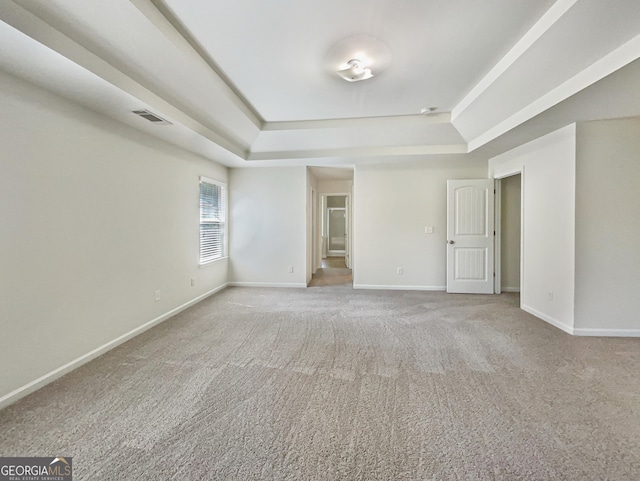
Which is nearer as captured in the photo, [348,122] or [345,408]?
[345,408]

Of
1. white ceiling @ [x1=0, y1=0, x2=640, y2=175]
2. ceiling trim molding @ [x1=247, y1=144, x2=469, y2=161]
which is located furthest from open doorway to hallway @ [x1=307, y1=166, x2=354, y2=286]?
white ceiling @ [x1=0, y1=0, x2=640, y2=175]

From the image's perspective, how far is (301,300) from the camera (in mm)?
4387

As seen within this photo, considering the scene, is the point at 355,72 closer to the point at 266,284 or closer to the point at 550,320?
the point at 550,320

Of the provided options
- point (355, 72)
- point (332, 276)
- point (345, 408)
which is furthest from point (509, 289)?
point (355, 72)

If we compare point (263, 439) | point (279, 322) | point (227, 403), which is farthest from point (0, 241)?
point (279, 322)

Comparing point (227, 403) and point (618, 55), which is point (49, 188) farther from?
point (618, 55)

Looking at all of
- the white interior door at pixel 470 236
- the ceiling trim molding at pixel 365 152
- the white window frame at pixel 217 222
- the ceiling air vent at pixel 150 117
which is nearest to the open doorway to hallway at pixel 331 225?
the ceiling trim molding at pixel 365 152

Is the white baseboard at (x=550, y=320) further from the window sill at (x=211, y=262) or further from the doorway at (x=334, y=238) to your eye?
the window sill at (x=211, y=262)

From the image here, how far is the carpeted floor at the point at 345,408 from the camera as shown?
1393mm

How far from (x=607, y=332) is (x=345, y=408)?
3.21 m

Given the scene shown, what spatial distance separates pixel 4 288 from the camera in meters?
1.84

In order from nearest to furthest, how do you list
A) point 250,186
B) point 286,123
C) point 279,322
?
point 279,322 → point 286,123 → point 250,186

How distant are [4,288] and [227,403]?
1.72 metres

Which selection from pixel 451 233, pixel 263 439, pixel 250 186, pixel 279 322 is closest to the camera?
pixel 263 439
